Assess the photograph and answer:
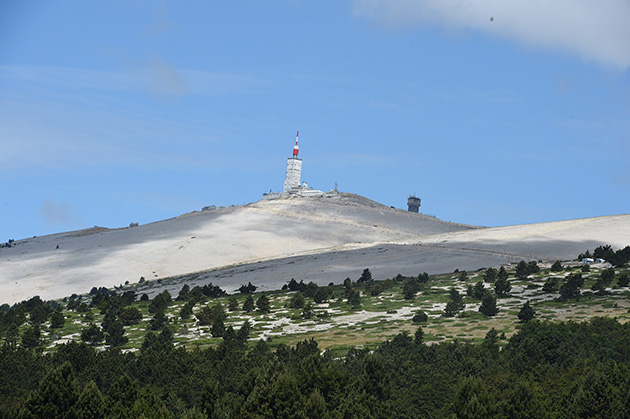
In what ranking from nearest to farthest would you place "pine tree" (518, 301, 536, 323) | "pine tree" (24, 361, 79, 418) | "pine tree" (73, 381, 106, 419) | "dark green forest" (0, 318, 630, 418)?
"pine tree" (24, 361, 79, 418)
"pine tree" (73, 381, 106, 419)
"dark green forest" (0, 318, 630, 418)
"pine tree" (518, 301, 536, 323)

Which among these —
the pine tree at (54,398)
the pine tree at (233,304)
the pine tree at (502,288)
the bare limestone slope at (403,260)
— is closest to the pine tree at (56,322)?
the pine tree at (233,304)

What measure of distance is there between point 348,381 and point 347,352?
25.1m

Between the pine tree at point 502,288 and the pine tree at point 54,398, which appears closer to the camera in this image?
the pine tree at point 54,398

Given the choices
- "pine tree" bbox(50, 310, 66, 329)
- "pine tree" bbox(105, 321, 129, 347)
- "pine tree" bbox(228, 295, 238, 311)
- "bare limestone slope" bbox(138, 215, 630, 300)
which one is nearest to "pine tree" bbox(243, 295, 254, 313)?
"pine tree" bbox(228, 295, 238, 311)

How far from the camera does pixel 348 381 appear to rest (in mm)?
66625

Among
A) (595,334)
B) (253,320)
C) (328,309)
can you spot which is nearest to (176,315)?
(253,320)

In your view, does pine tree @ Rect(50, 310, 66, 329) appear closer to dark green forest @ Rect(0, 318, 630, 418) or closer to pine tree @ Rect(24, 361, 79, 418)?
dark green forest @ Rect(0, 318, 630, 418)

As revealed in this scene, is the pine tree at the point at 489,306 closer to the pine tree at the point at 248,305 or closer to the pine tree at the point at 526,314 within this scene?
the pine tree at the point at 526,314

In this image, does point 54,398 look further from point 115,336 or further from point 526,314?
point 526,314

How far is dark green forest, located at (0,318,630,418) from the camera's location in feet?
182

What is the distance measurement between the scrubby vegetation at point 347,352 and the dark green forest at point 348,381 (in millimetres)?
135

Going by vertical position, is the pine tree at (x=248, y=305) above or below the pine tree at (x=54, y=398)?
above

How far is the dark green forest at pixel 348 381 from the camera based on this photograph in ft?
182

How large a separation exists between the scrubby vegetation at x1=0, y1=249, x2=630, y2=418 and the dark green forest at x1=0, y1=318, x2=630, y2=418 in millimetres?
135
